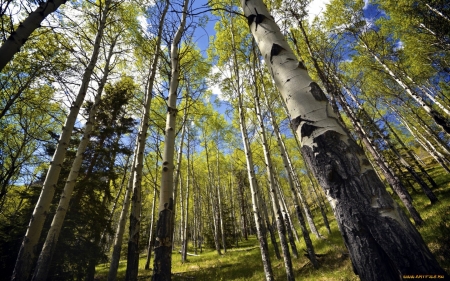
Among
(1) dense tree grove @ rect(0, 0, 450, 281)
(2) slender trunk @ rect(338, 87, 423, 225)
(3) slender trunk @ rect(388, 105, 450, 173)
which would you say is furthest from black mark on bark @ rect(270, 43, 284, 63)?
(3) slender trunk @ rect(388, 105, 450, 173)

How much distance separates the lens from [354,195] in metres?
0.96

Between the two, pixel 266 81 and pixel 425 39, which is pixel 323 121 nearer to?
pixel 266 81

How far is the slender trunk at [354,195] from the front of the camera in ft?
2.71

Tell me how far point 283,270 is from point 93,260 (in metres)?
5.86

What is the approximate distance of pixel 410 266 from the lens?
0.79 meters

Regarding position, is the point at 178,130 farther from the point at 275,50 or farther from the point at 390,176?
the point at 390,176

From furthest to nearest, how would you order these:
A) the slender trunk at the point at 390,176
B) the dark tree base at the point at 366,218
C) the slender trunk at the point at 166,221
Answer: the slender trunk at the point at 390,176 → the slender trunk at the point at 166,221 → the dark tree base at the point at 366,218

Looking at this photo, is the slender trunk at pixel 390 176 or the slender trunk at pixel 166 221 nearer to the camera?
the slender trunk at pixel 166 221

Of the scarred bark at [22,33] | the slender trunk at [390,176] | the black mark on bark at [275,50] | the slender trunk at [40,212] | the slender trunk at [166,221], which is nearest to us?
the black mark on bark at [275,50]

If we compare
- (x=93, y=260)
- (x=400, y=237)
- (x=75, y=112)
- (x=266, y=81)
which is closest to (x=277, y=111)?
(x=266, y=81)

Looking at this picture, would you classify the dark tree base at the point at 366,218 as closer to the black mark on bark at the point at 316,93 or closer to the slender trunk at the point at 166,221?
the black mark on bark at the point at 316,93

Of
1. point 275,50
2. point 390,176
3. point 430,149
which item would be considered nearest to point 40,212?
point 275,50

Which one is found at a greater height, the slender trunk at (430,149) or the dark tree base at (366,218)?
the slender trunk at (430,149)

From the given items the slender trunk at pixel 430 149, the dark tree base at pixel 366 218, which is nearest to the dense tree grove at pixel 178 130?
the dark tree base at pixel 366 218
